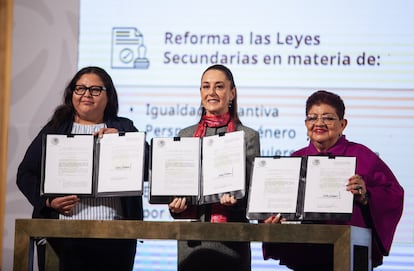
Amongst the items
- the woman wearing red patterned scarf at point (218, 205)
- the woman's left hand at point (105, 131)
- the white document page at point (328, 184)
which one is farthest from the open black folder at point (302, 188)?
the woman's left hand at point (105, 131)

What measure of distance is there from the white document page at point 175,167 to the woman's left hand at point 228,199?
11 cm

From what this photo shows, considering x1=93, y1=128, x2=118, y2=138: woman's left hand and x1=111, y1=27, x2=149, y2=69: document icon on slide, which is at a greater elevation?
x1=111, y1=27, x2=149, y2=69: document icon on slide

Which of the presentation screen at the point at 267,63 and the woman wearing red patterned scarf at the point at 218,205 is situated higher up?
the presentation screen at the point at 267,63

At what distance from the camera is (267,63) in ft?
16.6

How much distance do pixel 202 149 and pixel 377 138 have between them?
1382mm

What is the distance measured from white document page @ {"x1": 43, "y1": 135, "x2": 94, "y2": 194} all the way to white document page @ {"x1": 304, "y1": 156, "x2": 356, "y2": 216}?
86 centimetres

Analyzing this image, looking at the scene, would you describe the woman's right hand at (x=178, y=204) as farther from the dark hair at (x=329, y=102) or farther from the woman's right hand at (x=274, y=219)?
the dark hair at (x=329, y=102)

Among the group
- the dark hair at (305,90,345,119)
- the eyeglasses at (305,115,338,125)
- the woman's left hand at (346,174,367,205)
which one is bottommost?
the woman's left hand at (346,174,367,205)

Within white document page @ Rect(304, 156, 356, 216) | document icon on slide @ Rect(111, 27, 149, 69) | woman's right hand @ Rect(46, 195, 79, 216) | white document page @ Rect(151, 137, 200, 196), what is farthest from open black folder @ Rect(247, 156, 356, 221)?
document icon on slide @ Rect(111, 27, 149, 69)

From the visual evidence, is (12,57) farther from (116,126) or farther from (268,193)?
(268,193)

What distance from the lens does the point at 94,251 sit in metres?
4.06

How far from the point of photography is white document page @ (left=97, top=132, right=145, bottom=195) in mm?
3867

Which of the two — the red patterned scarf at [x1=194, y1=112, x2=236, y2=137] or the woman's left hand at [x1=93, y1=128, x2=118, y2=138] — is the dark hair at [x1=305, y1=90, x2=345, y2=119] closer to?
the red patterned scarf at [x1=194, y1=112, x2=236, y2=137]

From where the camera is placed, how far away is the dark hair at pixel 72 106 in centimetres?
417
